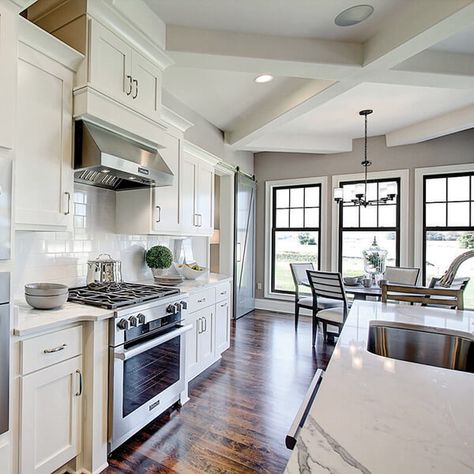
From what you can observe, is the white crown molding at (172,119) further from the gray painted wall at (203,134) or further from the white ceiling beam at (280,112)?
the white ceiling beam at (280,112)

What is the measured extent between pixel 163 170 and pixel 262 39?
1.27 m

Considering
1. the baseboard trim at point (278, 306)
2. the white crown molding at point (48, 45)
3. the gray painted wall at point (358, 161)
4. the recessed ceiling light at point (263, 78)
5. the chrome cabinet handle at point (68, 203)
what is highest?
the recessed ceiling light at point (263, 78)

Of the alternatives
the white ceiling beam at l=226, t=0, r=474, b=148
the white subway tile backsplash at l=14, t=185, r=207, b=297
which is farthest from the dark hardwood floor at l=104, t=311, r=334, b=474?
the white ceiling beam at l=226, t=0, r=474, b=148

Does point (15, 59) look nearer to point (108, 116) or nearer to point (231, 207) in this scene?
point (108, 116)

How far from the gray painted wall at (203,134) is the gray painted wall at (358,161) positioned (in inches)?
31.0

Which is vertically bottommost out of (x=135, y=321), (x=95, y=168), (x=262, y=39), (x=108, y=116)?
(x=135, y=321)

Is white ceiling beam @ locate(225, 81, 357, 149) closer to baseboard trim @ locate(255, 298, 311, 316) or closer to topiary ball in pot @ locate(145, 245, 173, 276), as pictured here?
topiary ball in pot @ locate(145, 245, 173, 276)

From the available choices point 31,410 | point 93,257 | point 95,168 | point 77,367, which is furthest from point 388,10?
point 31,410

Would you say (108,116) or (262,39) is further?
(262,39)

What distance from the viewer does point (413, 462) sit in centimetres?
60

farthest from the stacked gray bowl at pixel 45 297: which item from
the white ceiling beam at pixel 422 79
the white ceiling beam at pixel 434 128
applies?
the white ceiling beam at pixel 434 128

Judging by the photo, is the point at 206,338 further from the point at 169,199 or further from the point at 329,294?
the point at 329,294

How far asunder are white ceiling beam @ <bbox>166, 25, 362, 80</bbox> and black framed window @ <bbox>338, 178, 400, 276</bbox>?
8.70 ft

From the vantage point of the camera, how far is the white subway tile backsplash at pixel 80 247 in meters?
2.07
